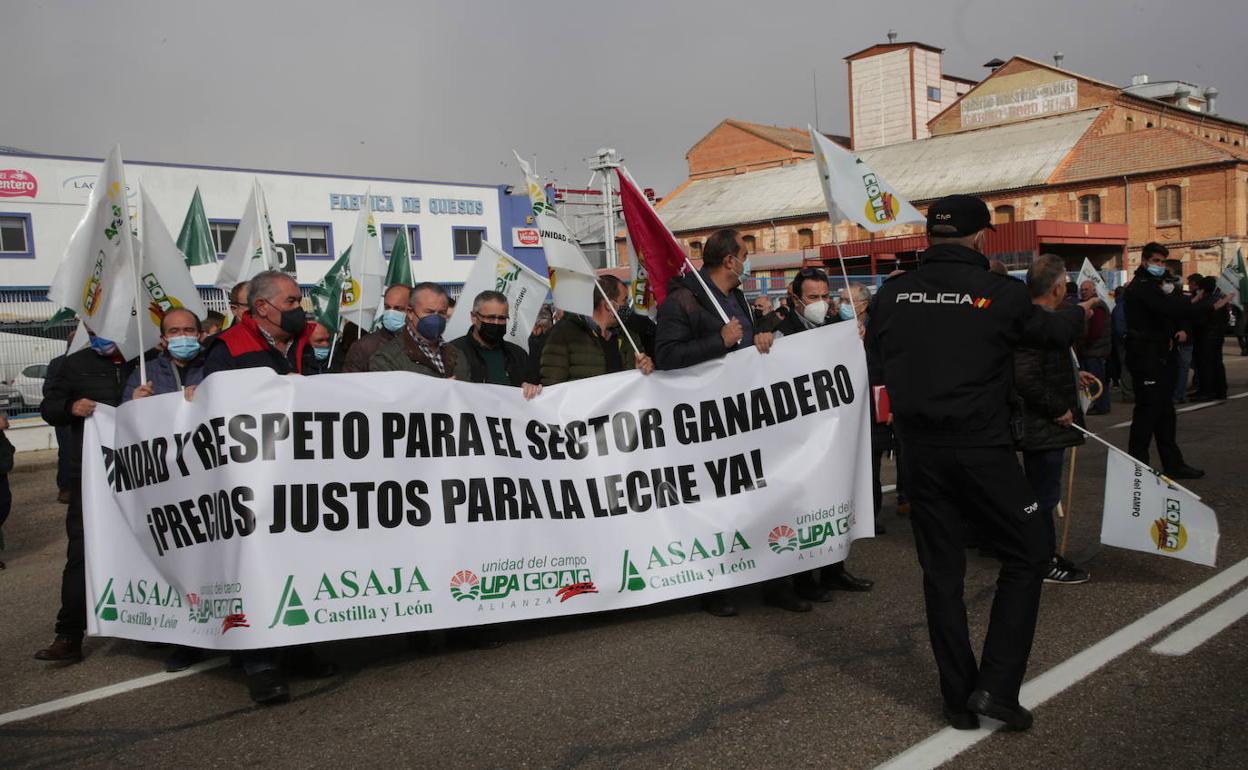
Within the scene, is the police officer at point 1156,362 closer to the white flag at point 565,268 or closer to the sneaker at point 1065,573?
the sneaker at point 1065,573

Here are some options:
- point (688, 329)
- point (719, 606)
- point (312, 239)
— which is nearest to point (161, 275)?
point (688, 329)

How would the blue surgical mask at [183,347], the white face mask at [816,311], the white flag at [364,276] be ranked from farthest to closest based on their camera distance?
the white flag at [364,276]
the white face mask at [816,311]
the blue surgical mask at [183,347]

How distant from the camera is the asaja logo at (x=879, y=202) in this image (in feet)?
22.8

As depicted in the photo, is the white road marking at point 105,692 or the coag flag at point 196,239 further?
the coag flag at point 196,239

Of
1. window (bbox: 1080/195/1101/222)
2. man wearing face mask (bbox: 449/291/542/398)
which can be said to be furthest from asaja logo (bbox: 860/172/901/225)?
window (bbox: 1080/195/1101/222)

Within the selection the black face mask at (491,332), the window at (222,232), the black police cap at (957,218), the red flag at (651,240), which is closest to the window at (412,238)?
the window at (222,232)

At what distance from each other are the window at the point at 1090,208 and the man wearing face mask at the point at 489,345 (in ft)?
163

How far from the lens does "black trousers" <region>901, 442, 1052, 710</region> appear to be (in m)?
3.79

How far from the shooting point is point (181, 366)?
5.91m

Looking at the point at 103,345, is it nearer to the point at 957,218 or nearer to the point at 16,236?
the point at 957,218

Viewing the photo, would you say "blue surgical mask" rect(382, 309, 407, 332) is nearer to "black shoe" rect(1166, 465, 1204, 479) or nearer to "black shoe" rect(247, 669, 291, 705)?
"black shoe" rect(247, 669, 291, 705)

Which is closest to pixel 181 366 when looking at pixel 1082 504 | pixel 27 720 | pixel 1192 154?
pixel 27 720

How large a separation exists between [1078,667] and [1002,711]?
881 millimetres

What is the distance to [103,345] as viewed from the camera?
5840 mm
